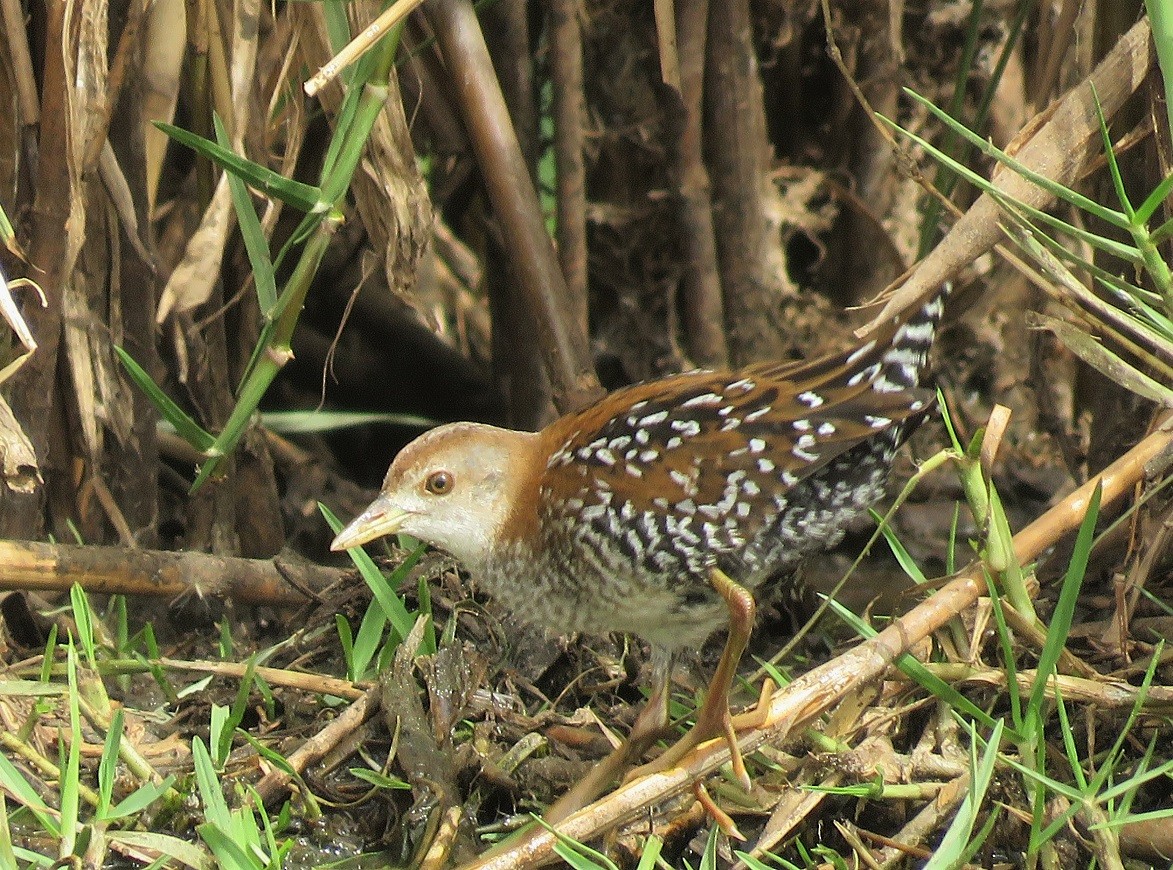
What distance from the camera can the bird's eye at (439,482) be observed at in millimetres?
3252

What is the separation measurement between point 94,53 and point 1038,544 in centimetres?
213

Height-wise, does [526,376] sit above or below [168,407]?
below

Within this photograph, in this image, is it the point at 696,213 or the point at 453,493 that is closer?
the point at 453,493

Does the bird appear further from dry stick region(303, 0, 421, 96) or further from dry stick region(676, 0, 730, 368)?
dry stick region(676, 0, 730, 368)

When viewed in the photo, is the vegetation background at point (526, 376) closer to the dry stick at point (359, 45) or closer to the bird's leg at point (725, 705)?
the bird's leg at point (725, 705)

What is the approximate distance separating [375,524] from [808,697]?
1031 millimetres

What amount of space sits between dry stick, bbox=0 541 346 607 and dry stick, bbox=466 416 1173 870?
118 centimetres

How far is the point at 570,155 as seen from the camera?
420 centimetres

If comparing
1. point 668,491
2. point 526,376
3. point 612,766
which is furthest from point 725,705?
point 526,376

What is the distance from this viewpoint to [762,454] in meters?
3.03

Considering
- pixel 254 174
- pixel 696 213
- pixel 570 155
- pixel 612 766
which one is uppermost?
pixel 254 174

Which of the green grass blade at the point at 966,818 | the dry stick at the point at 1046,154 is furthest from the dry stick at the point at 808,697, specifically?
the dry stick at the point at 1046,154

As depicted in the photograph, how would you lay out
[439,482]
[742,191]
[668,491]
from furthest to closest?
[742,191] < [439,482] < [668,491]

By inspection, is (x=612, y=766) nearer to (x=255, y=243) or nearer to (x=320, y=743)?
(x=320, y=743)
